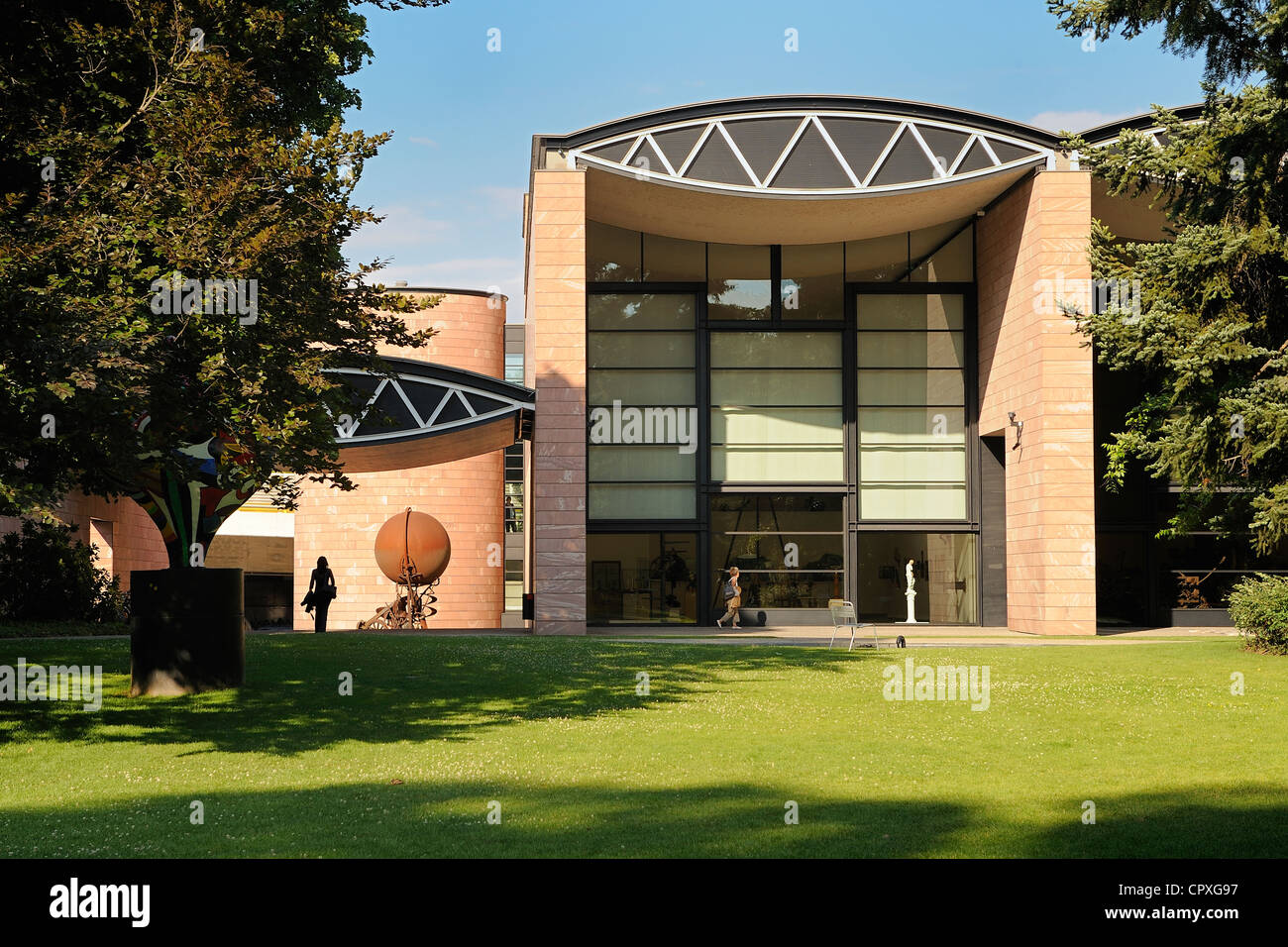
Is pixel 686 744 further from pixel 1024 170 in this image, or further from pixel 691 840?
pixel 1024 170

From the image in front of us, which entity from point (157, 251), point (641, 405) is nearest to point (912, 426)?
point (641, 405)

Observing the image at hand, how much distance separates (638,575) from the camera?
3497cm

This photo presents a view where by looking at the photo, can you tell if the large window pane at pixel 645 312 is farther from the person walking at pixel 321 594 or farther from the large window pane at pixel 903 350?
the person walking at pixel 321 594

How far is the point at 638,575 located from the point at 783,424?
619cm

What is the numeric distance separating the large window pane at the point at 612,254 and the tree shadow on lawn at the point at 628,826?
27.4 metres

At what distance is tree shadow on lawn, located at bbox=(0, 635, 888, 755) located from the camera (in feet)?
40.2

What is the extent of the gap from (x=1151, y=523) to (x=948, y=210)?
423 inches

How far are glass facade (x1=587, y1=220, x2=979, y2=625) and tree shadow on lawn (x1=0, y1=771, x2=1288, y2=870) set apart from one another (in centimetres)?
2570

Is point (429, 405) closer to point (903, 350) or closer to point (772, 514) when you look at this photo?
point (772, 514)

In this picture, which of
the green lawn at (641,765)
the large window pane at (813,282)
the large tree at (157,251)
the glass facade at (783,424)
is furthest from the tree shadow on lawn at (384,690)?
the large window pane at (813,282)

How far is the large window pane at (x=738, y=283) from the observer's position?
116ft
